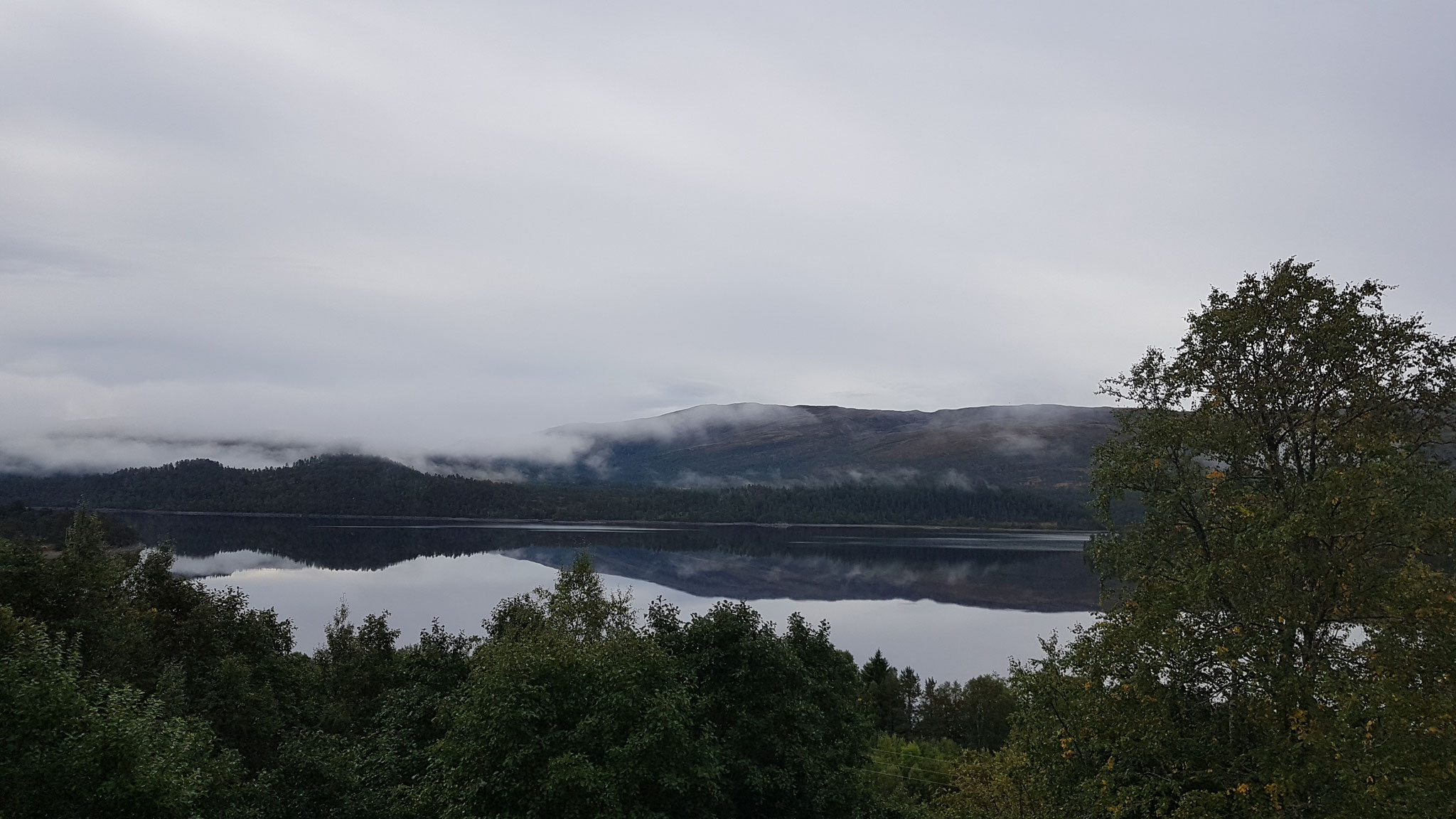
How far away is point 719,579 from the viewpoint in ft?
417

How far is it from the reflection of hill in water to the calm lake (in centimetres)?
54

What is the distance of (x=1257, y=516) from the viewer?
13.7 meters

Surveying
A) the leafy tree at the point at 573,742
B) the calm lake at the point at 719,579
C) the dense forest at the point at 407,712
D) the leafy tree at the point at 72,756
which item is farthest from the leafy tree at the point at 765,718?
the calm lake at the point at 719,579

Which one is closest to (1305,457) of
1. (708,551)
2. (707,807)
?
(707,807)

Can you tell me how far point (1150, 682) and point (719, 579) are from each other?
115389 millimetres

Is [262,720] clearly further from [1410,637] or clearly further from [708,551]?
[708,551]

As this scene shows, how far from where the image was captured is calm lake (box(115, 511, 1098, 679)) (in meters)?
83.3

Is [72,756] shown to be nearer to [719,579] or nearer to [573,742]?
[573,742]

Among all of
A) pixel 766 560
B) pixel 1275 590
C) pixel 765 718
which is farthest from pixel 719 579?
pixel 1275 590

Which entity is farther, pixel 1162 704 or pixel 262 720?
pixel 262 720

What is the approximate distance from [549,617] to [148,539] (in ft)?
557

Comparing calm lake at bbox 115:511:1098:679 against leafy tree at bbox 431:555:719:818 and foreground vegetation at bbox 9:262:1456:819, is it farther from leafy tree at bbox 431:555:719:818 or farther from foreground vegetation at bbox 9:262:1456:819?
leafy tree at bbox 431:555:719:818

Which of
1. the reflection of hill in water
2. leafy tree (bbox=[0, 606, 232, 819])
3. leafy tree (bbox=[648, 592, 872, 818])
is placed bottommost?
the reflection of hill in water

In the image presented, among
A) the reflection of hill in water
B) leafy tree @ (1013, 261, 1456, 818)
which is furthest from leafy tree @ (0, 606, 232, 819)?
the reflection of hill in water
